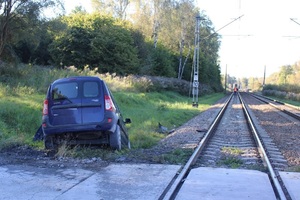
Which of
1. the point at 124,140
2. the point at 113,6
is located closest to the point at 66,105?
the point at 124,140

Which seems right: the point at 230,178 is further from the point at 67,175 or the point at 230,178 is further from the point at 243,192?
the point at 67,175

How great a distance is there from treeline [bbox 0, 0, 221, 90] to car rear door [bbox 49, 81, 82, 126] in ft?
48.9

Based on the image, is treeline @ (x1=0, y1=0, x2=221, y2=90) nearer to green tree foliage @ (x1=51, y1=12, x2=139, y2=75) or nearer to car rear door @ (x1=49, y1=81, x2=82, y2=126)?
green tree foliage @ (x1=51, y1=12, x2=139, y2=75)

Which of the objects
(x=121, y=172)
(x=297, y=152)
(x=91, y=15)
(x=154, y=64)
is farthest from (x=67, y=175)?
(x=154, y=64)

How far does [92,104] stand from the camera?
8.84 meters

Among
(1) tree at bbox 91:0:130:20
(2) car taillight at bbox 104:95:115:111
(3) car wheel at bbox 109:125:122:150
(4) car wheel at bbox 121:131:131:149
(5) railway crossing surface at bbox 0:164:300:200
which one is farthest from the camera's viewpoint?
(1) tree at bbox 91:0:130:20

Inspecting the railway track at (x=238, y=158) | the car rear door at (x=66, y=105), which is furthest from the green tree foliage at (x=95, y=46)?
the car rear door at (x=66, y=105)

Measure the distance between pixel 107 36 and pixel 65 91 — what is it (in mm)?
34787

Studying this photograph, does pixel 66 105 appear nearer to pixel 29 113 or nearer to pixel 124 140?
pixel 124 140

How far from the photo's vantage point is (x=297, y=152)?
1062 cm

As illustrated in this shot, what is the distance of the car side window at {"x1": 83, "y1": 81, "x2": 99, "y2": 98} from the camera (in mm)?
8945

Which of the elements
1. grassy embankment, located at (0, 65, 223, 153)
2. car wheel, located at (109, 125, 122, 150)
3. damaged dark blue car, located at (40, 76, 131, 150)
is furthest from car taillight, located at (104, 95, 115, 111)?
grassy embankment, located at (0, 65, 223, 153)

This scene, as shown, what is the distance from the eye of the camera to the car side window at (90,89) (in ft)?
29.3

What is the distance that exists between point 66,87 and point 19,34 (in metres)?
16.0
